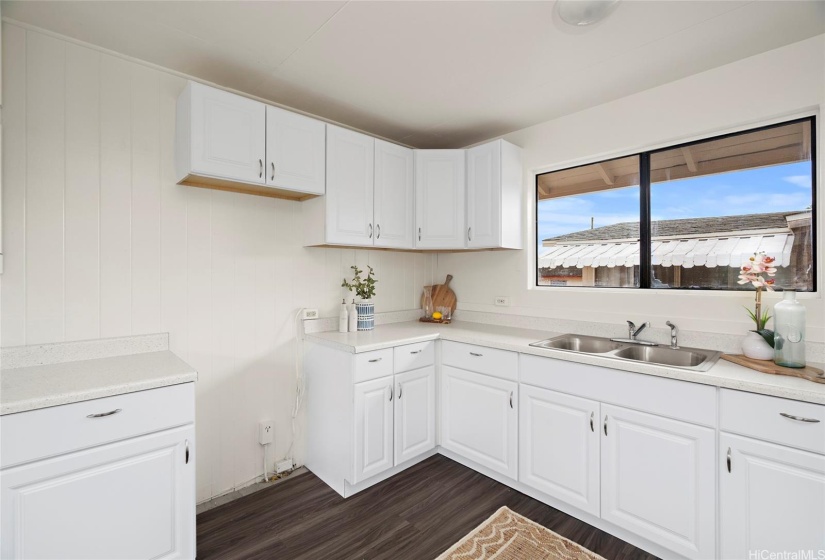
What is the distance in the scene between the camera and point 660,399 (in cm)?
178

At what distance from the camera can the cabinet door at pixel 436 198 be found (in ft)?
9.68

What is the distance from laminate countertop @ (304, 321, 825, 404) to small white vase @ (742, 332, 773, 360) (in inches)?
4.9

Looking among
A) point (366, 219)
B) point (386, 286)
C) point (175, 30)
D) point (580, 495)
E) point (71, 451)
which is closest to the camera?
point (71, 451)

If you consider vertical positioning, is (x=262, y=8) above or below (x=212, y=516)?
above

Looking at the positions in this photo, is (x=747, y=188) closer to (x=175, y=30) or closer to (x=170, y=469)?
(x=175, y=30)

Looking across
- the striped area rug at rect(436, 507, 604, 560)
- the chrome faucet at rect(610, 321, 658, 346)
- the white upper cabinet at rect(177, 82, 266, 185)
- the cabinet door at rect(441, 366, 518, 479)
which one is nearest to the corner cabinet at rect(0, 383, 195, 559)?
the white upper cabinet at rect(177, 82, 266, 185)

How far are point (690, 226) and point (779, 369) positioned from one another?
981 millimetres

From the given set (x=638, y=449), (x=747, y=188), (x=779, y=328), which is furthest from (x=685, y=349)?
(x=747, y=188)

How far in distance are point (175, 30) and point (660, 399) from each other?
284cm

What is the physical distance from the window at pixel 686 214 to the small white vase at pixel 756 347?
36 centimetres

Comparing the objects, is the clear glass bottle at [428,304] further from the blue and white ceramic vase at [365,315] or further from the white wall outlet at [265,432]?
the white wall outlet at [265,432]

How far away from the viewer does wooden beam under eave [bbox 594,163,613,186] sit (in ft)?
8.80

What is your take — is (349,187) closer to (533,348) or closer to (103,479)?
(533,348)

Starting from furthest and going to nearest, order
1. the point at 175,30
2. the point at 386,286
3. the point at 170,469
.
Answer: the point at 386,286 → the point at 175,30 → the point at 170,469
